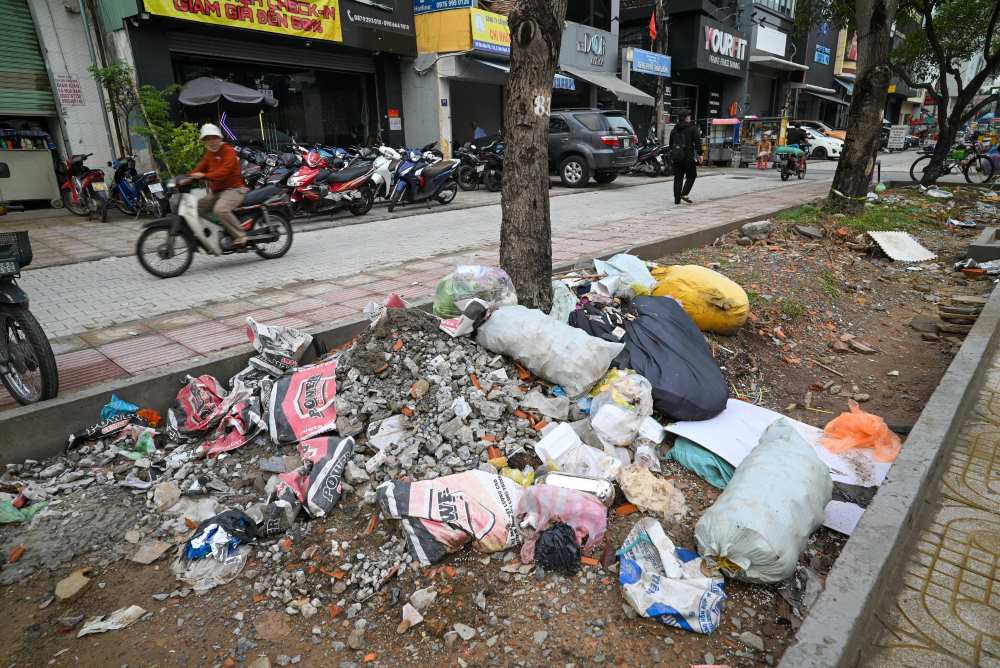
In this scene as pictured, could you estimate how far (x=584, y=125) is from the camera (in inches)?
553

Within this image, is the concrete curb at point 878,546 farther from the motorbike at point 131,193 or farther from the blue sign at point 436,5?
the blue sign at point 436,5

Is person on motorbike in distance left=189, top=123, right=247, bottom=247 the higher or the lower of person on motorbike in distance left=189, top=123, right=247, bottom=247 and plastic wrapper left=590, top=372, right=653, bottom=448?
the higher

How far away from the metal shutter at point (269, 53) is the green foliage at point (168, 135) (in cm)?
167

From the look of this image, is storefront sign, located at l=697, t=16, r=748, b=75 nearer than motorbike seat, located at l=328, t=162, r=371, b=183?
No

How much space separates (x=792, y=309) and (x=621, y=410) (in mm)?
2824

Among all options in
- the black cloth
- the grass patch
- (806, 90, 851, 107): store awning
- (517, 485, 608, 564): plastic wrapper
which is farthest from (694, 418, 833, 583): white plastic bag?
(806, 90, 851, 107): store awning

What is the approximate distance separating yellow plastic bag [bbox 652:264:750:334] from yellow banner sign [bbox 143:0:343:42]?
399 inches

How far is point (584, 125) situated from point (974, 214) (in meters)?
7.82

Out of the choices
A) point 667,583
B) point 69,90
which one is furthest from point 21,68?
point 667,583

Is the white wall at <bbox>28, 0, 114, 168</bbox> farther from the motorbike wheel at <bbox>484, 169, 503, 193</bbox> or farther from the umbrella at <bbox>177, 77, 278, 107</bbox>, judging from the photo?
the motorbike wheel at <bbox>484, 169, 503, 193</bbox>

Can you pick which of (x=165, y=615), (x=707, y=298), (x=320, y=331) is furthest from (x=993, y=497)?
(x=320, y=331)

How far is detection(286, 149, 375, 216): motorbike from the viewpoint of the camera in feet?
31.4

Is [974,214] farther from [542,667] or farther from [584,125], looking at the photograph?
[542,667]

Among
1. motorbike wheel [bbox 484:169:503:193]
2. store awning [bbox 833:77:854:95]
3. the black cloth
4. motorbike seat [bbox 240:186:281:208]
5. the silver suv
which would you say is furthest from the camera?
store awning [bbox 833:77:854:95]
